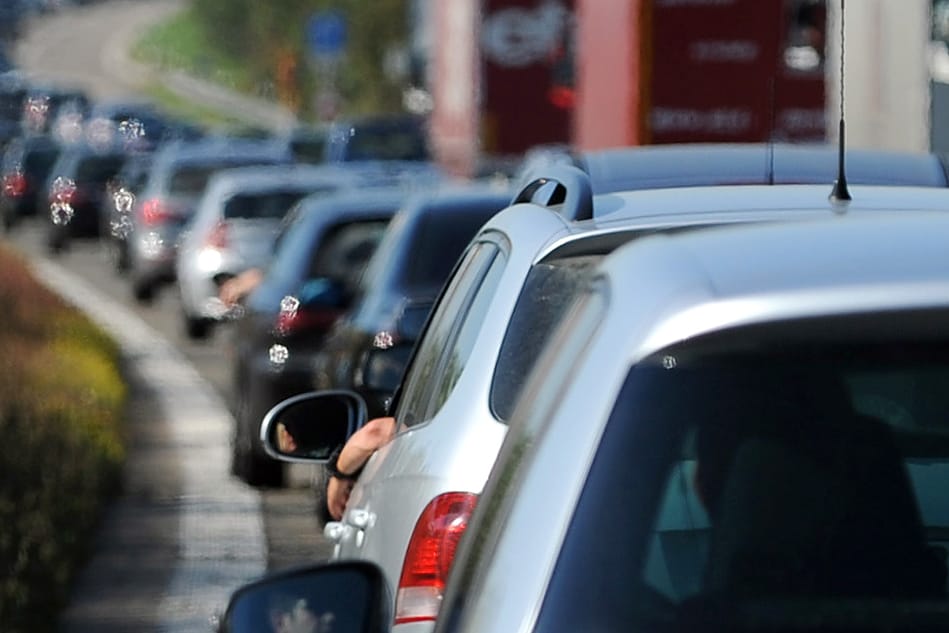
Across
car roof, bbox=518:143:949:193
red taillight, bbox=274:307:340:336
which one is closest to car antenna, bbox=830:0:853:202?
car roof, bbox=518:143:949:193

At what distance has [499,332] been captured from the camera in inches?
176

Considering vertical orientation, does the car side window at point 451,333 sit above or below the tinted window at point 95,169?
above

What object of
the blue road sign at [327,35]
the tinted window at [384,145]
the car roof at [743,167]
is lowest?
the blue road sign at [327,35]

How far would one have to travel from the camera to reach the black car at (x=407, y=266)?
1091 centimetres

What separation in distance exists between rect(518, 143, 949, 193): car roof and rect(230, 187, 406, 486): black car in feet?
21.1

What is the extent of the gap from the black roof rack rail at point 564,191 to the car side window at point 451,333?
0.12 m

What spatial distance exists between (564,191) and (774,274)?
1734mm

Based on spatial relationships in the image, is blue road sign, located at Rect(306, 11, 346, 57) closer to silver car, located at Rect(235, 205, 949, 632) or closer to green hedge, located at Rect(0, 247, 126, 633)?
green hedge, located at Rect(0, 247, 126, 633)

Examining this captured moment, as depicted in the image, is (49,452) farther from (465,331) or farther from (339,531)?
(465,331)

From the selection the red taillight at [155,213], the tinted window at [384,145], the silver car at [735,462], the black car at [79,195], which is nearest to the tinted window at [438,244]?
the silver car at [735,462]

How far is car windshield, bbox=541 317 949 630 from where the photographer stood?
283 cm

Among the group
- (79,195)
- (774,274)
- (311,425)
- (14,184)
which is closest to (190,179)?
(79,195)

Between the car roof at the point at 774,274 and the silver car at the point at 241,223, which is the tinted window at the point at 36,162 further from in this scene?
the car roof at the point at 774,274

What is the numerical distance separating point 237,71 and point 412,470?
106m
